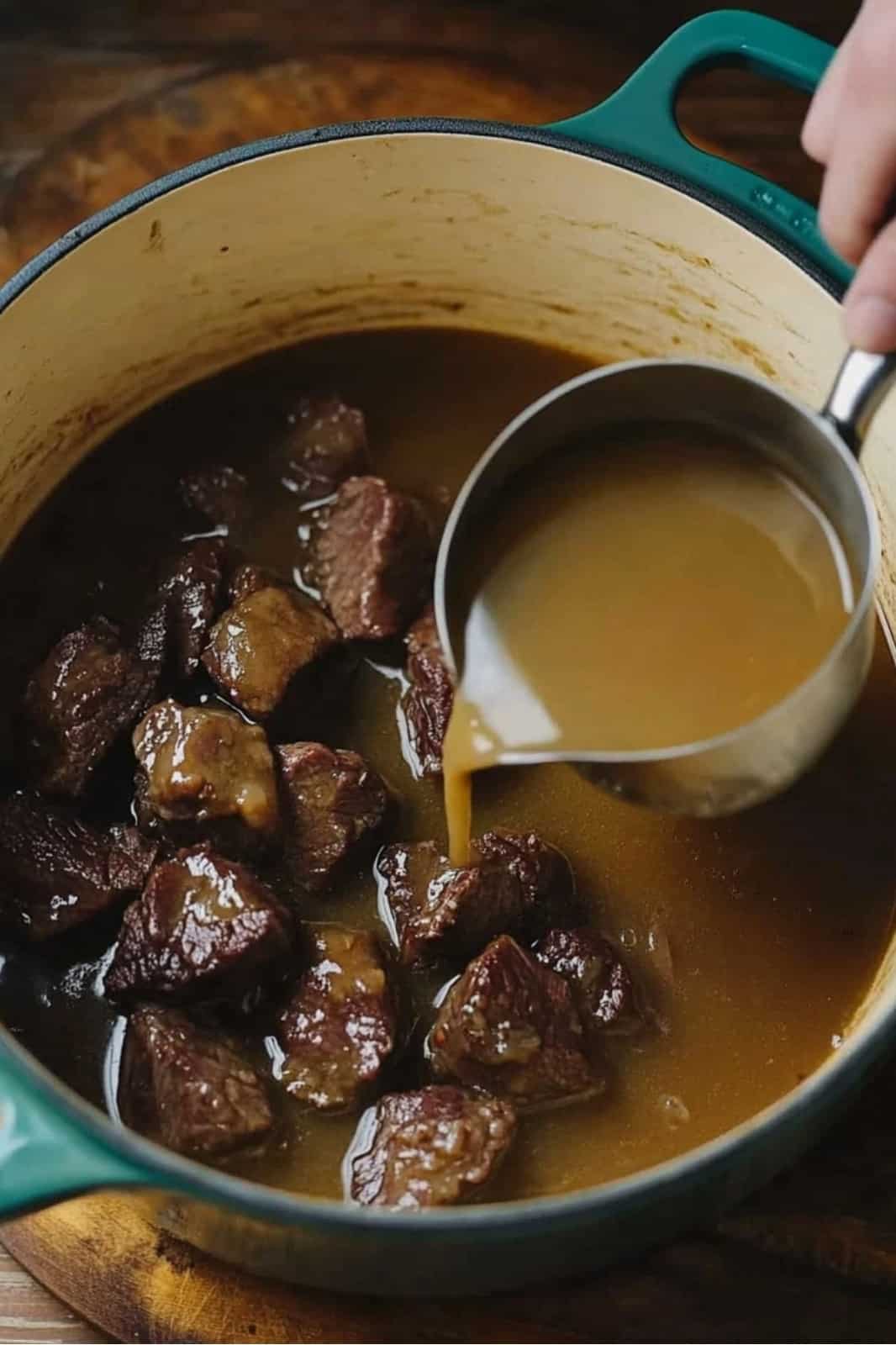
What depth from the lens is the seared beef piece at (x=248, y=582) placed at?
2.41 meters

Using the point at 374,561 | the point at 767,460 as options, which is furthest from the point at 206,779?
the point at 767,460

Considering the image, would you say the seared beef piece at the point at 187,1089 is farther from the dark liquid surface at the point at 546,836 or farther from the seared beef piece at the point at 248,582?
the seared beef piece at the point at 248,582

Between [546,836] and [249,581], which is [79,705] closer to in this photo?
[249,581]

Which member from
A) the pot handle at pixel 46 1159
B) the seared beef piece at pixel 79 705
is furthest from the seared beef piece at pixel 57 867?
the pot handle at pixel 46 1159

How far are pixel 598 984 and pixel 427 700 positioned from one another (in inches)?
20.5

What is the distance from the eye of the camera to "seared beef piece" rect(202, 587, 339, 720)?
2299 millimetres

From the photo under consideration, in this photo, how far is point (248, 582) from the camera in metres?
2.42

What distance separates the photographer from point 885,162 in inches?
73.1

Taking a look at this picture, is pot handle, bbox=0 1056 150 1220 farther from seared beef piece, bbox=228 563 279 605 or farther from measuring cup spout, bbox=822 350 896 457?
measuring cup spout, bbox=822 350 896 457

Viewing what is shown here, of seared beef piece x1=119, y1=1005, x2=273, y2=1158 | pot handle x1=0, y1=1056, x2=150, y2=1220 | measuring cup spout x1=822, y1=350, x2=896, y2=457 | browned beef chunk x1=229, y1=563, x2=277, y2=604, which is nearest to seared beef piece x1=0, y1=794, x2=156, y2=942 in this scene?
seared beef piece x1=119, y1=1005, x2=273, y2=1158

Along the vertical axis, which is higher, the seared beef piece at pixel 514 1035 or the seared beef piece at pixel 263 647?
the seared beef piece at pixel 263 647

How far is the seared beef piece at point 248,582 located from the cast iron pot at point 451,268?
1.29 ft

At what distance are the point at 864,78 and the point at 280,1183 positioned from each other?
5.23 feet

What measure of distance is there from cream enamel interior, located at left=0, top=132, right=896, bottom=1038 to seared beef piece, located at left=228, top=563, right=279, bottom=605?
393 mm
